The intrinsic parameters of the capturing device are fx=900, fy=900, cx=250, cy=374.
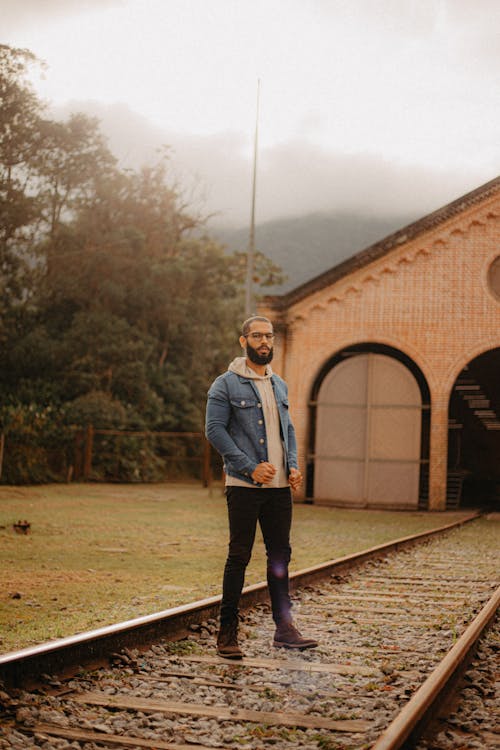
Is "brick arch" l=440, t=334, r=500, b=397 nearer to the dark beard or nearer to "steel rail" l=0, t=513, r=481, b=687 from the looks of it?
"steel rail" l=0, t=513, r=481, b=687

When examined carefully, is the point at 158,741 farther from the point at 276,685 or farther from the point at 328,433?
the point at 328,433

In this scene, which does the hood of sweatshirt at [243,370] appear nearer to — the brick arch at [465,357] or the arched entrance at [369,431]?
the brick arch at [465,357]

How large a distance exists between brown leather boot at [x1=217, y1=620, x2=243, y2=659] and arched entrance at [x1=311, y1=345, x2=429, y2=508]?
60.9 feet

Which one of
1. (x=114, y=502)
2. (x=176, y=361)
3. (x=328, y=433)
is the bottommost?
(x=114, y=502)

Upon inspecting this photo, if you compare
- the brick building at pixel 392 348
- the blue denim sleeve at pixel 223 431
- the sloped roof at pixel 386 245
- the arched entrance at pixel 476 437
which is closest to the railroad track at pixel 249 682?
the blue denim sleeve at pixel 223 431

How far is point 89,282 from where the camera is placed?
1549 inches

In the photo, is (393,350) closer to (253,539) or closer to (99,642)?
(253,539)

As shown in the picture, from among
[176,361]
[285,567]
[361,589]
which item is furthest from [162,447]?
[285,567]

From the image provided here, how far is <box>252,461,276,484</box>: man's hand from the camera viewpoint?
543cm

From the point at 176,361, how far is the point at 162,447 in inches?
220

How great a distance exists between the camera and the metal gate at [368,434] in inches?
934

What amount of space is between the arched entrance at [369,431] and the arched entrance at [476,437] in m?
3.03

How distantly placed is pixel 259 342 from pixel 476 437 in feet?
96.7

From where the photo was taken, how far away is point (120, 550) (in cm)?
1195
